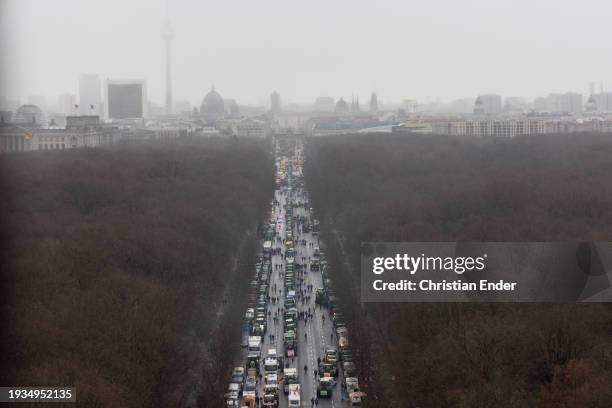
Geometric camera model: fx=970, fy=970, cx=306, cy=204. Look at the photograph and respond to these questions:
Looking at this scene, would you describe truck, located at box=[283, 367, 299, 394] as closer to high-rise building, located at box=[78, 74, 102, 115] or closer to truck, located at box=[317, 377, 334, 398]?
truck, located at box=[317, 377, 334, 398]

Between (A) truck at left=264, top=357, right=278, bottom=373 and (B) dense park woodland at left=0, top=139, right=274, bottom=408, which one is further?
(A) truck at left=264, top=357, right=278, bottom=373

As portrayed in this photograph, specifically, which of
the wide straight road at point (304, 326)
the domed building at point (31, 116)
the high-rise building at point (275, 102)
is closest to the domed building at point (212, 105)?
the high-rise building at point (275, 102)

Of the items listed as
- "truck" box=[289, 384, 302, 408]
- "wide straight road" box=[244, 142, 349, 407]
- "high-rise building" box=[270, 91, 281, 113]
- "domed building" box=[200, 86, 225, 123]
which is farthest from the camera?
"high-rise building" box=[270, 91, 281, 113]

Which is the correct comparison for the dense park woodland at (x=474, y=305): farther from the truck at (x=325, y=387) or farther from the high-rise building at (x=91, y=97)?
the high-rise building at (x=91, y=97)

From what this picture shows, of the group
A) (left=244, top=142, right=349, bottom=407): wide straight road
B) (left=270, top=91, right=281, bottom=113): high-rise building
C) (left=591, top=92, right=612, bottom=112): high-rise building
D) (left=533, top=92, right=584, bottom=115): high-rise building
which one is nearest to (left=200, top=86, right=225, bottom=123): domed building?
(left=270, top=91, right=281, bottom=113): high-rise building

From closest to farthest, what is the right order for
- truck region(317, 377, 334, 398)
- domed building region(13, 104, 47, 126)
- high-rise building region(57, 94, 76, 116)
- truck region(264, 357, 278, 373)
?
truck region(317, 377, 334, 398) → truck region(264, 357, 278, 373) → domed building region(13, 104, 47, 126) → high-rise building region(57, 94, 76, 116)

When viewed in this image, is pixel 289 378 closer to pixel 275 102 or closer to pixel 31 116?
pixel 31 116

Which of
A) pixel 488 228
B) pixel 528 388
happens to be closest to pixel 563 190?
pixel 488 228
